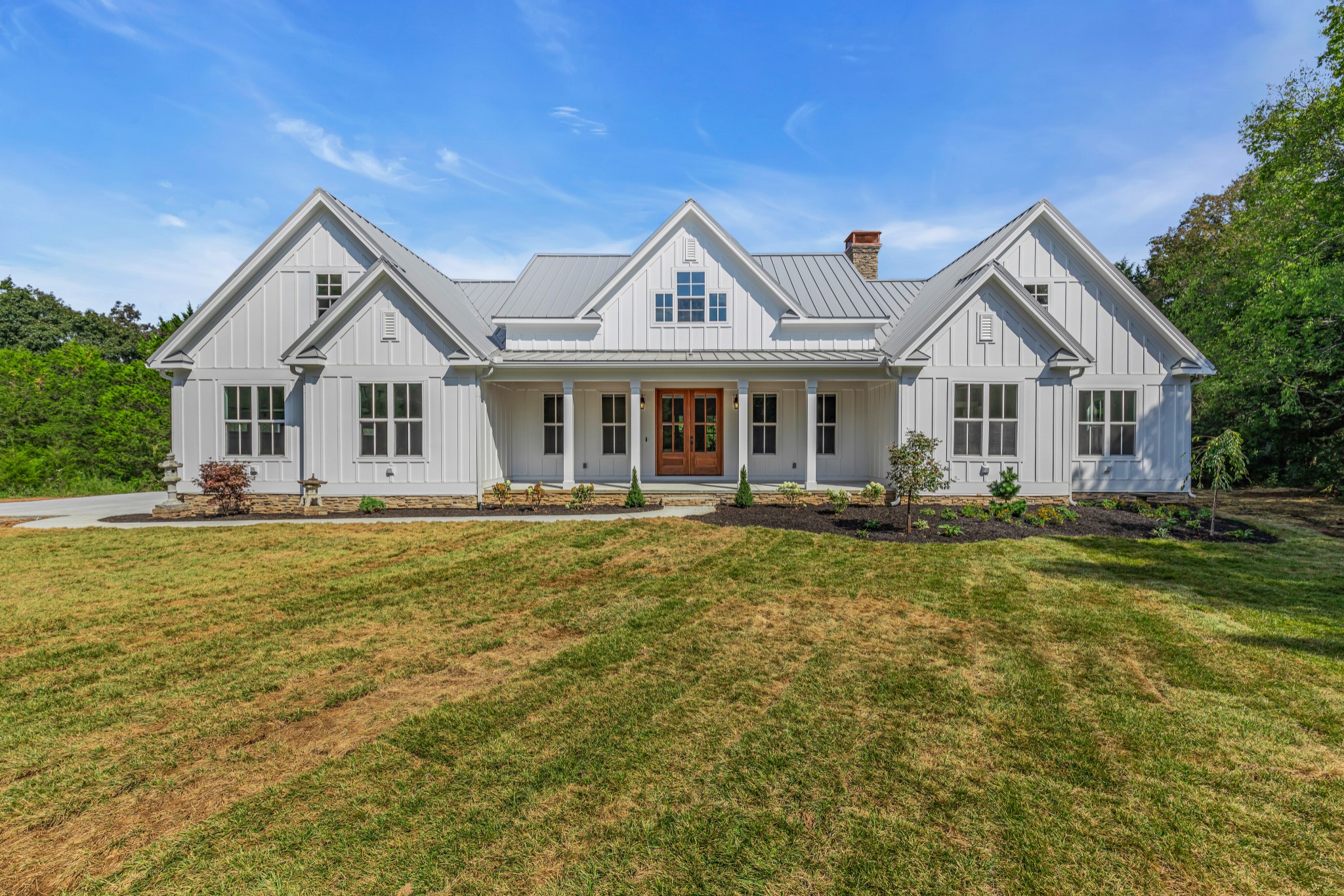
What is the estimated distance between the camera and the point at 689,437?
15.8 metres

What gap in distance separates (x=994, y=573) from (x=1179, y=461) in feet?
31.7

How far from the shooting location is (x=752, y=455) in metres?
16.0

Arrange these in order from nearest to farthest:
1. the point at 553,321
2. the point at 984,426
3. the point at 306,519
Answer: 1. the point at 306,519
2. the point at 984,426
3. the point at 553,321

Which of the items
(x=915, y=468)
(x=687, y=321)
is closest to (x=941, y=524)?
(x=915, y=468)

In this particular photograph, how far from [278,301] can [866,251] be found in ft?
55.9

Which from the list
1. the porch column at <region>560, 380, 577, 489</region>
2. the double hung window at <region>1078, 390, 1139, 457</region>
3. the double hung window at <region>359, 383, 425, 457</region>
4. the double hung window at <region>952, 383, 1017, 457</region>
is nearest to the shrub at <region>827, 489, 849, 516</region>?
the double hung window at <region>952, 383, 1017, 457</region>

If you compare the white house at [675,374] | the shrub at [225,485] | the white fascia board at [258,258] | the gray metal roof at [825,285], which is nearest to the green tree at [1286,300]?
the white house at [675,374]

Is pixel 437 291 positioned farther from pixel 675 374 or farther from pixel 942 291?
pixel 942 291

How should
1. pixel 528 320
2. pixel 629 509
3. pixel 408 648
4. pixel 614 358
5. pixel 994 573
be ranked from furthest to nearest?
pixel 528 320 < pixel 614 358 < pixel 629 509 < pixel 994 573 < pixel 408 648

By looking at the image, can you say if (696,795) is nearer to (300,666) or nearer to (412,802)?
(412,802)

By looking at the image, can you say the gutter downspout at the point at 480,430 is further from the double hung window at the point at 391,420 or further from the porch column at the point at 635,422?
the porch column at the point at 635,422

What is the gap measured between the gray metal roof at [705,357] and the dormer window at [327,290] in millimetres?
4403

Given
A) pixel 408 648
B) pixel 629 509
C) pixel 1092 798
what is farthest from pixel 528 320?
pixel 1092 798

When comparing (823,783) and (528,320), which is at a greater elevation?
(528,320)
